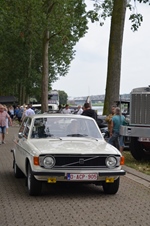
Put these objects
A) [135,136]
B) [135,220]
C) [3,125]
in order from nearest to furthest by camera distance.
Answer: [135,220] < [135,136] < [3,125]

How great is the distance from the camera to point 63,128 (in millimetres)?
11891

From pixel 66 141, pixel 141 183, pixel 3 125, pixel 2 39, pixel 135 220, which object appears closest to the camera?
pixel 135 220

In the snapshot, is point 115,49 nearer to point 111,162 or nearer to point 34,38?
point 111,162

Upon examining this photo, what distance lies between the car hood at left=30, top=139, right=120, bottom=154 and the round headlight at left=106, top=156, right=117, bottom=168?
0.43 feet

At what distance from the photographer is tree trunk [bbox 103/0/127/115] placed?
24172mm

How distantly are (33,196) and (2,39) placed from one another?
2208 inches

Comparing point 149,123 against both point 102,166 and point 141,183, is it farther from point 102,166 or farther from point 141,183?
point 102,166

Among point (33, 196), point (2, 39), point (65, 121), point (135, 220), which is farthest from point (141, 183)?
point (2, 39)

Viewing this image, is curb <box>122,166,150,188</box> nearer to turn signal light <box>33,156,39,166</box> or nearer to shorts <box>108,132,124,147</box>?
shorts <box>108,132,124,147</box>

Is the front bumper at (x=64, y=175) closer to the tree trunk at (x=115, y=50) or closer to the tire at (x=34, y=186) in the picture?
the tire at (x=34, y=186)

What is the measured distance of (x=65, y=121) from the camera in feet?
39.3

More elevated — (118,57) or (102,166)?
(118,57)

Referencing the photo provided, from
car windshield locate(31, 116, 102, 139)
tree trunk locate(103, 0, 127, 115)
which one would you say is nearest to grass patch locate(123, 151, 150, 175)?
car windshield locate(31, 116, 102, 139)

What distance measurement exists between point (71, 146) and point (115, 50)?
14.0m
